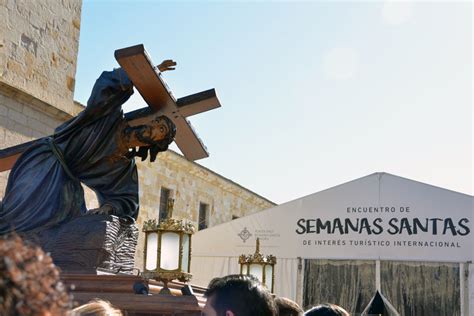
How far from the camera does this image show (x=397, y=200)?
11.6m

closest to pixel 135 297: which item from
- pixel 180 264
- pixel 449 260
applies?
pixel 180 264

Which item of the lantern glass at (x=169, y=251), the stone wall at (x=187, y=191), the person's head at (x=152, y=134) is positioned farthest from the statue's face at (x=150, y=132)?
the stone wall at (x=187, y=191)

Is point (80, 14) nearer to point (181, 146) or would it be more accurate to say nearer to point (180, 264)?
point (181, 146)

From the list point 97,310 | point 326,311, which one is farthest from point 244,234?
point 97,310

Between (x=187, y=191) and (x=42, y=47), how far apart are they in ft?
27.7

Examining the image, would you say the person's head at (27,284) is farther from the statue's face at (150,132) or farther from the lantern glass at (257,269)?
the lantern glass at (257,269)

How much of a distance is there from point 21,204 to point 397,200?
333 inches

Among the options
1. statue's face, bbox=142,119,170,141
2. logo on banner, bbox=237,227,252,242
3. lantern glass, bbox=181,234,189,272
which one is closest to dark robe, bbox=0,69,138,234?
statue's face, bbox=142,119,170,141

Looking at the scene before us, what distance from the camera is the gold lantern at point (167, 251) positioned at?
3.47 metres

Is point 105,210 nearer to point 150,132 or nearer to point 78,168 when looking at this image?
point 78,168

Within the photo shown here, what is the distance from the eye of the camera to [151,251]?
3.56 meters

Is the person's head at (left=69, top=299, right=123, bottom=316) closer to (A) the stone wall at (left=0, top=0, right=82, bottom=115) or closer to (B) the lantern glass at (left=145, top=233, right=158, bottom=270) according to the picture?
(B) the lantern glass at (left=145, top=233, right=158, bottom=270)

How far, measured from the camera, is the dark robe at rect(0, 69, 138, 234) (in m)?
4.17

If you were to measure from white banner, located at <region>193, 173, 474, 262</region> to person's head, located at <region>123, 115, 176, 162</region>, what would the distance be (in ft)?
25.8
